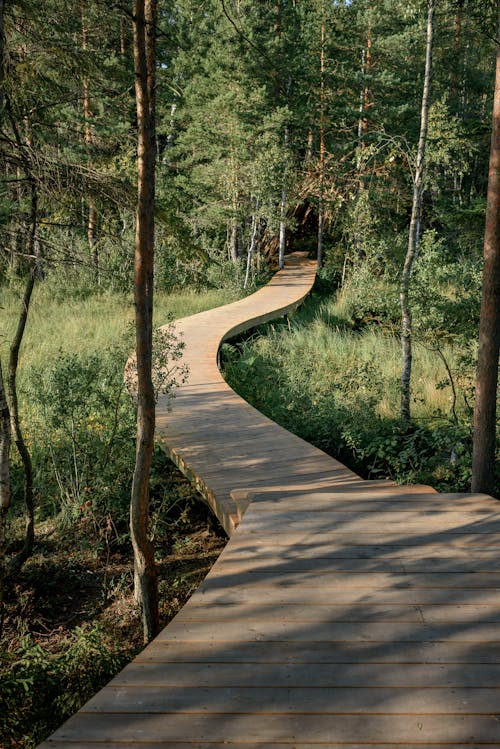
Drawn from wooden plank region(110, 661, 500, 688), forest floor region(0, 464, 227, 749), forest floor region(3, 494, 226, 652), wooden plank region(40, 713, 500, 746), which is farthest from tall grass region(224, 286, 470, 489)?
wooden plank region(40, 713, 500, 746)

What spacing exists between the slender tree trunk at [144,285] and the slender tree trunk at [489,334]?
2.33 m

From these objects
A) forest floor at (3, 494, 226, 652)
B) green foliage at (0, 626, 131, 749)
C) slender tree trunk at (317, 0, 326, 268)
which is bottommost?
forest floor at (3, 494, 226, 652)

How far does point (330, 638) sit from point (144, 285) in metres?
2.21

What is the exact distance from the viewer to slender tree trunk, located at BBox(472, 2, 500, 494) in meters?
4.56

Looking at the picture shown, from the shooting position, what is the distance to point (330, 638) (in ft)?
8.46

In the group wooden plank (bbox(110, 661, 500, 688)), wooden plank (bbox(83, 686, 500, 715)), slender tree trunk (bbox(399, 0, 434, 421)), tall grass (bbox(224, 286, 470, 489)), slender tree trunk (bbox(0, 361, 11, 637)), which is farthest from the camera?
slender tree trunk (bbox(399, 0, 434, 421))

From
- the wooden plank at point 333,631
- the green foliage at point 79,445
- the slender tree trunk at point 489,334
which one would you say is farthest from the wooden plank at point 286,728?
the green foliage at point 79,445

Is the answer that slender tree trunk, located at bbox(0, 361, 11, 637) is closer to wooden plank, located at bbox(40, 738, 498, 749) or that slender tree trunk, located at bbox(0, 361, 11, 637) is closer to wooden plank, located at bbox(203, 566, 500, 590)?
wooden plank, located at bbox(203, 566, 500, 590)

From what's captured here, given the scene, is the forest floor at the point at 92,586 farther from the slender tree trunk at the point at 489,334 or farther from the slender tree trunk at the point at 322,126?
the slender tree trunk at the point at 322,126

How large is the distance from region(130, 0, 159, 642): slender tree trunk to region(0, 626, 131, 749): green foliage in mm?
359

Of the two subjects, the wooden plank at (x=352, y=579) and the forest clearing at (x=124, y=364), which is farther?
the forest clearing at (x=124, y=364)

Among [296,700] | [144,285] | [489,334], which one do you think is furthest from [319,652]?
[489,334]

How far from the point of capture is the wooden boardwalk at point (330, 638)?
81.8 inches

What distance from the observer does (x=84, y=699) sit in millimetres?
3496
